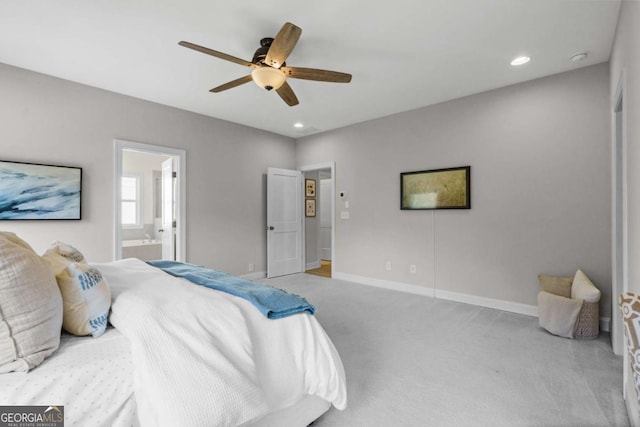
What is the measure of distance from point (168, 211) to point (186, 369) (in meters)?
3.83

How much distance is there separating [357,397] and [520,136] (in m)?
3.35

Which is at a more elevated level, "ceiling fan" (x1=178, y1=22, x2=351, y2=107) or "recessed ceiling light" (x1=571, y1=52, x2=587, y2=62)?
"recessed ceiling light" (x1=571, y1=52, x2=587, y2=62)

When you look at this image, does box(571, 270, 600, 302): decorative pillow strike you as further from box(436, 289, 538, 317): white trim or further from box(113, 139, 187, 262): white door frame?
box(113, 139, 187, 262): white door frame

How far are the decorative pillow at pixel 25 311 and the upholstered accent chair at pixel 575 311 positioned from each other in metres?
3.63

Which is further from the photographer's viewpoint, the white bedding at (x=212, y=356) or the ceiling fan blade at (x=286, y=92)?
the ceiling fan blade at (x=286, y=92)

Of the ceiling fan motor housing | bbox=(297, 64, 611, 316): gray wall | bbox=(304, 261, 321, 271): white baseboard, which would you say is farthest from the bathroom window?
the ceiling fan motor housing

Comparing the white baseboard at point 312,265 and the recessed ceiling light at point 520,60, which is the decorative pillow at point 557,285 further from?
the white baseboard at point 312,265

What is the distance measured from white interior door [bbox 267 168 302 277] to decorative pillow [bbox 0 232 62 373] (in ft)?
13.7

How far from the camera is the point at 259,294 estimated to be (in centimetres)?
175

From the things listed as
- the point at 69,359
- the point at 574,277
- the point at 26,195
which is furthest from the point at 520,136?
the point at 26,195

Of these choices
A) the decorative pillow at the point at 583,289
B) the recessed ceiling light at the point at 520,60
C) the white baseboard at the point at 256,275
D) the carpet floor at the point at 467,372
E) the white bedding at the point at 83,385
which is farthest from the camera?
the white baseboard at the point at 256,275

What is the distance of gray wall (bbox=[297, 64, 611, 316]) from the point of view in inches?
121

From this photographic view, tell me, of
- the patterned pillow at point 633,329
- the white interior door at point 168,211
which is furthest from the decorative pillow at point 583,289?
the white interior door at point 168,211

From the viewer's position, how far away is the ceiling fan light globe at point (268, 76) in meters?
2.45
